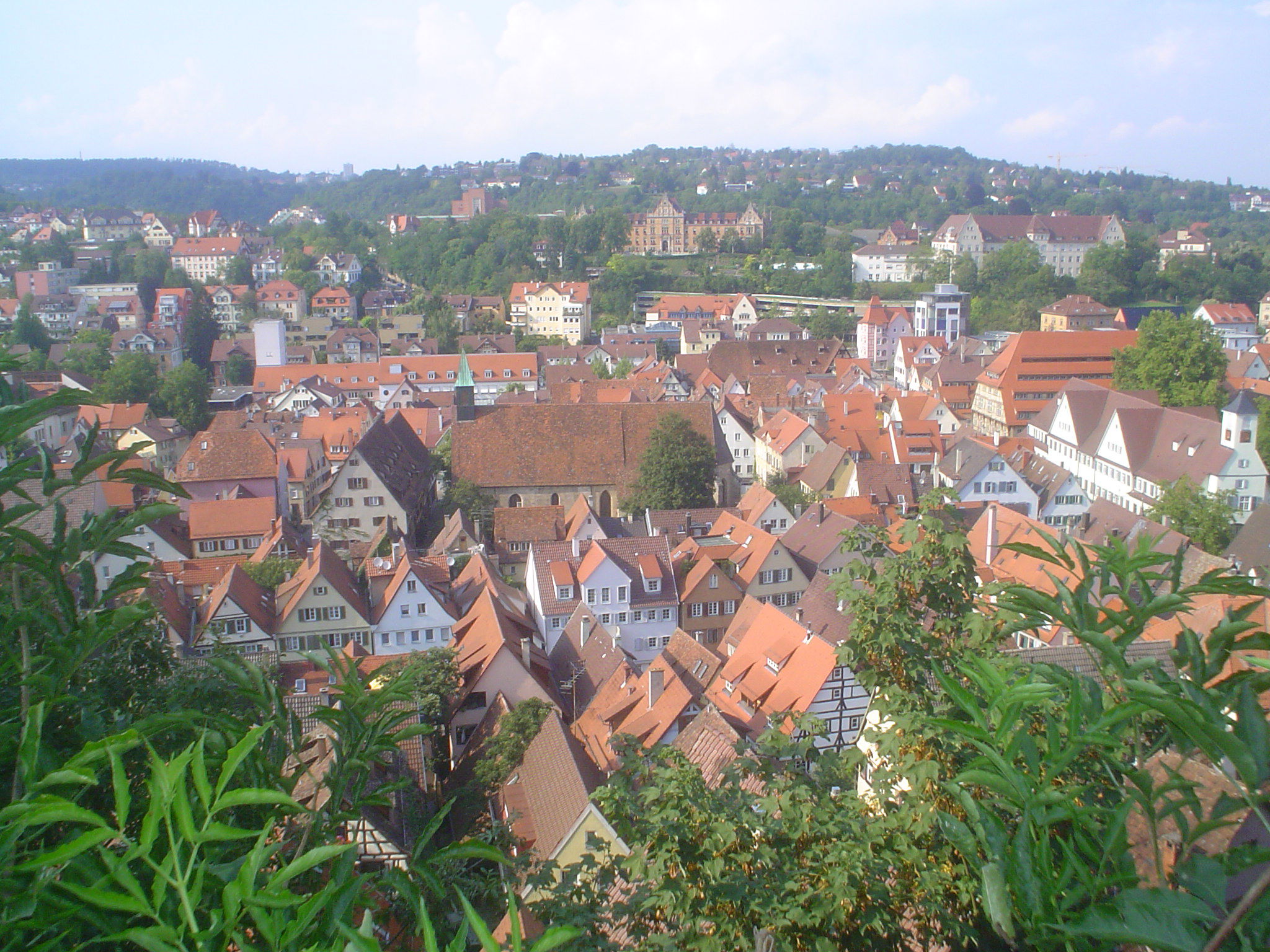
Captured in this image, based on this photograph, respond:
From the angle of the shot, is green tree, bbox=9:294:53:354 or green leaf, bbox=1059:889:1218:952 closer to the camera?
green leaf, bbox=1059:889:1218:952

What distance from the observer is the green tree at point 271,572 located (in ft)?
74.6

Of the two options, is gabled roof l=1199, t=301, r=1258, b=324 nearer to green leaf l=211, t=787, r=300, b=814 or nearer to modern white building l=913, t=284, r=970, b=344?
modern white building l=913, t=284, r=970, b=344

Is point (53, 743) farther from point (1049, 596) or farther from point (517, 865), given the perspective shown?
point (1049, 596)

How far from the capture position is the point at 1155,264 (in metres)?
81.9

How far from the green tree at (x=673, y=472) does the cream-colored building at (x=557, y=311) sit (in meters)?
48.1

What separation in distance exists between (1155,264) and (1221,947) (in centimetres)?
9149

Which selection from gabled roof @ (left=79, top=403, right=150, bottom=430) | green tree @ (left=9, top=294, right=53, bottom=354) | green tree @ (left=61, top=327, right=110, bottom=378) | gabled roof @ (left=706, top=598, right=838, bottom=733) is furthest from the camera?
green tree @ (left=61, top=327, right=110, bottom=378)

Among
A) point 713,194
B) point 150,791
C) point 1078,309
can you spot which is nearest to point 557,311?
point 1078,309

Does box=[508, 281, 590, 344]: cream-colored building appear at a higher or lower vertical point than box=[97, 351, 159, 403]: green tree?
higher

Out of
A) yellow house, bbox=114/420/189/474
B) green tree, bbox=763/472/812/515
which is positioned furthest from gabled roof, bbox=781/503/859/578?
yellow house, bbox=114/420/189/474

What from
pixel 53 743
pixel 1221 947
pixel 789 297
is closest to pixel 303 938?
pixel 53 743

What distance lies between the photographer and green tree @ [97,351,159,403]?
49062 millimetres

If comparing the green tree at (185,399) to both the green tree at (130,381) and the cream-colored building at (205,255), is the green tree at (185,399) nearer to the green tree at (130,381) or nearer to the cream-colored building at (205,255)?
the green tree at (130,381)

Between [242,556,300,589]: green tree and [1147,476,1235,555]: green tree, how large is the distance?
73.4ft
